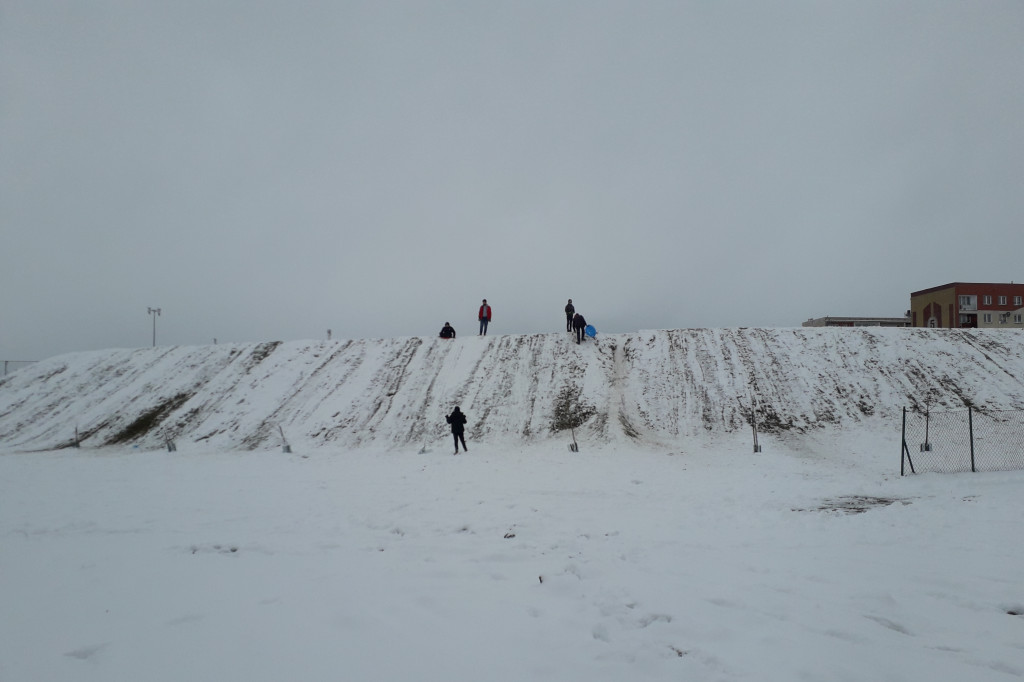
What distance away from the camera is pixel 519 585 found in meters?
5.33

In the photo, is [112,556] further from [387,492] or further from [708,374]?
[708,374]

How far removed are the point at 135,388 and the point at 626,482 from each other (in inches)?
1178

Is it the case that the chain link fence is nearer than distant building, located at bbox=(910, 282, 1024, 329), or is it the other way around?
the chain link fence

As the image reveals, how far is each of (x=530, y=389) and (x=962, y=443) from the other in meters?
16.2

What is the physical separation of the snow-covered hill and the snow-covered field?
1.12 ft

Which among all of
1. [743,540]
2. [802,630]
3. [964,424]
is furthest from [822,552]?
[964,424]

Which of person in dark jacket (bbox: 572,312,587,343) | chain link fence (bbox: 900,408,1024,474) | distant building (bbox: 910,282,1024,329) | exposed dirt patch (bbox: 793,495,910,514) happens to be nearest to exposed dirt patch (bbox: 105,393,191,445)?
person in dark jacket (bbox: 572,312,587,343)

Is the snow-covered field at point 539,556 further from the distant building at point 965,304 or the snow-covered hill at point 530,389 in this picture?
the distant building at point 965,304

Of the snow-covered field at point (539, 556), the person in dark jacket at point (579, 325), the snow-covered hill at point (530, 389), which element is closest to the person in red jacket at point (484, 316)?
the snow-covered hill at point (530, 389)

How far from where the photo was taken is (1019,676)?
11.4 ft

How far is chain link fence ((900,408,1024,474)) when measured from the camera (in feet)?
42.5

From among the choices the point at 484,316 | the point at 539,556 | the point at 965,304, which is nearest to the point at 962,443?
the point at 539,556

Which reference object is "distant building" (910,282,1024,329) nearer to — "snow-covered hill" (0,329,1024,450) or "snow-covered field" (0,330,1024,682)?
"snow-covered hill" (0,329,1024,450)

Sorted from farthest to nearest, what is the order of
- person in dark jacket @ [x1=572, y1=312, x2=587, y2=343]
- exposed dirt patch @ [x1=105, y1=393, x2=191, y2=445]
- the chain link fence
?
person in dark jacket @ [x1=572, y1=312, x2=587, y2=343]
exposed dirt patch @ [x1=105, y1=393, x2=191, y2=445]
the chain link fence
